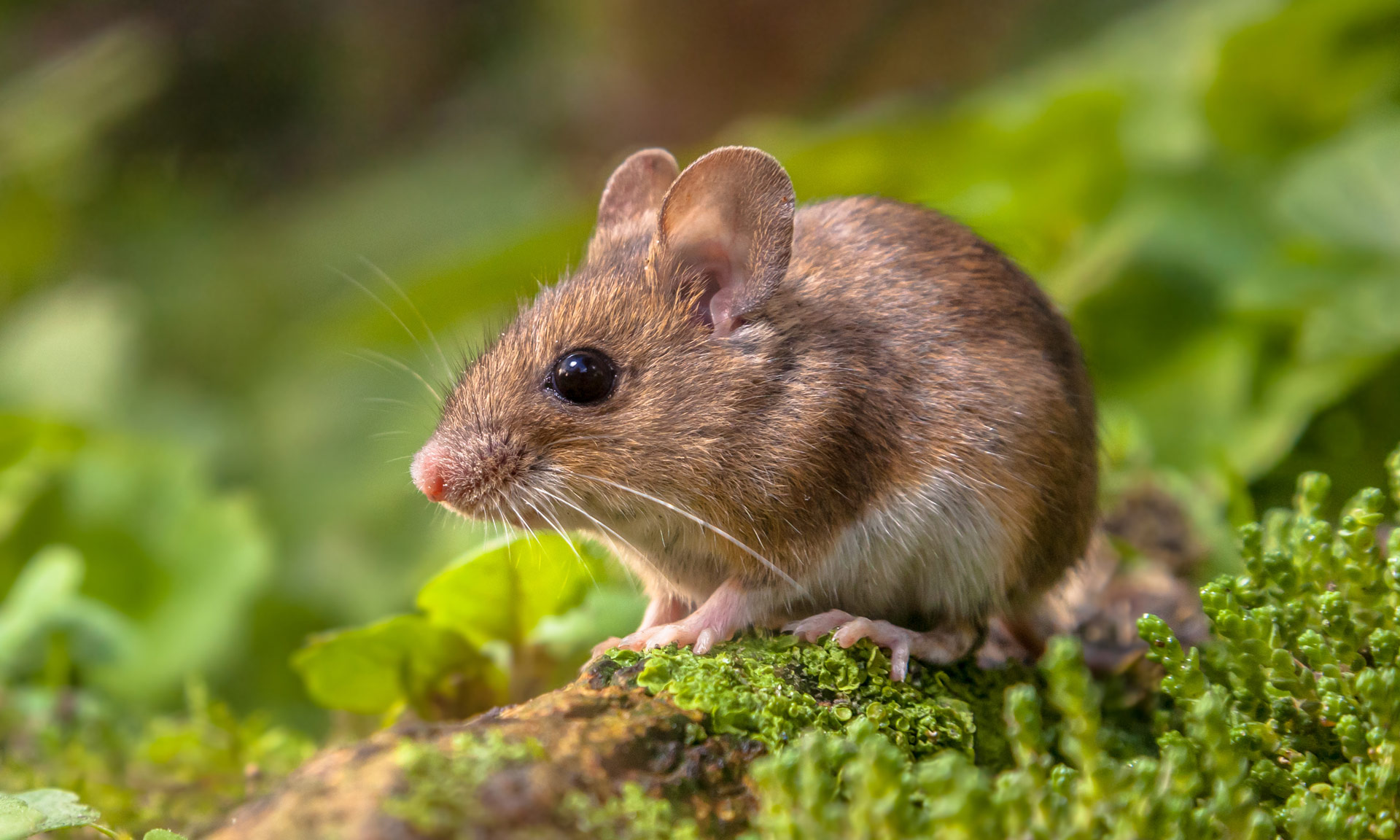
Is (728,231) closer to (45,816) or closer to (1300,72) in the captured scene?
(45,816)

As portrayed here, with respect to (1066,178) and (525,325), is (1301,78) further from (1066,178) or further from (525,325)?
(525,325)

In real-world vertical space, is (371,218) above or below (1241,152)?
above

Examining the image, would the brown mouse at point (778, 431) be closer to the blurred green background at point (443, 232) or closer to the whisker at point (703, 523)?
the whisker at point (703, 523)

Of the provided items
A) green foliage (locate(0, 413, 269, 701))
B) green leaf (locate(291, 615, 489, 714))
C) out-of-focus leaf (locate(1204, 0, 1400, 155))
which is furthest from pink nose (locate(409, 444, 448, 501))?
out-of-focus leaf (locate(1204, 0, 1400, 155))

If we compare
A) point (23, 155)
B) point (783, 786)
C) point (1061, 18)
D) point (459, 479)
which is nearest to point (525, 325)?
point (459, 479)

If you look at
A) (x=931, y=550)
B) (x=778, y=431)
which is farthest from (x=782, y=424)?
(x=931, y=550)

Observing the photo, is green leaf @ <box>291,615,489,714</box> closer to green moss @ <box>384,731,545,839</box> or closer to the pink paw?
the pink paw
